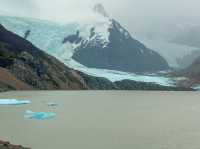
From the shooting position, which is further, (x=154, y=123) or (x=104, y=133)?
(x=154, y=123)

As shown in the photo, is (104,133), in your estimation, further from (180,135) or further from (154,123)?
(154,123)

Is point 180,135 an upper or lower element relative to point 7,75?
lower

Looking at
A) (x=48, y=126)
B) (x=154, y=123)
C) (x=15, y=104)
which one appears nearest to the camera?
(x=48, y=126)

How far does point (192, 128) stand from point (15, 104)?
54367mm

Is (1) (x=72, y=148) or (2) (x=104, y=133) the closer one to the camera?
(1) (x=72, y=148)

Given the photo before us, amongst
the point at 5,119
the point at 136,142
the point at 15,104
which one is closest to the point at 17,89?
the point at 15,104

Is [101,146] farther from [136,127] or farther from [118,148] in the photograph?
[136,127]

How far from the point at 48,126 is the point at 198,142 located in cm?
2453

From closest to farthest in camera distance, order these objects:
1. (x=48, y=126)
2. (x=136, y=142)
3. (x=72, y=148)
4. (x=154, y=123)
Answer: (x=72, y=148)
(x=136, y=142)
(x=48, y=126)
(x=154, y=123)

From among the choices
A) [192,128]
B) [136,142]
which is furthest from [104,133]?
[192,128]

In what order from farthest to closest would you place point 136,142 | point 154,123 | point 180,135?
point 154,123 → point 180,135 → point 136,142

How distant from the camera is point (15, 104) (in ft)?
363

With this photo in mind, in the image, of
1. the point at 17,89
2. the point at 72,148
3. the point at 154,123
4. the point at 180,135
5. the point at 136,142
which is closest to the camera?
the point at 72,148

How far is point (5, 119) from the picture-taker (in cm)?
7612
